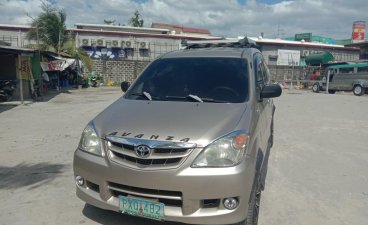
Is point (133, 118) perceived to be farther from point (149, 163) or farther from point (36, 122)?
point (36, 122)

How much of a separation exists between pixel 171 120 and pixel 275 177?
8.37 ft

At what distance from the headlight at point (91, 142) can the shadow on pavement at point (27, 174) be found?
67.0 inches

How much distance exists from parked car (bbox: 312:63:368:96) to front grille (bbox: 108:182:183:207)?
72.6 feet

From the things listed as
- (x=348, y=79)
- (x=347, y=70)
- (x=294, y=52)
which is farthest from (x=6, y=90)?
(x=294, y=52)

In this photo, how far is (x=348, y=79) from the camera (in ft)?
74.8

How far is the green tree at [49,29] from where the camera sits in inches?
945

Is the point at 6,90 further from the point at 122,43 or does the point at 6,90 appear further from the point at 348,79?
the point at 348,79

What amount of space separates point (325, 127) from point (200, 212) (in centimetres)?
760

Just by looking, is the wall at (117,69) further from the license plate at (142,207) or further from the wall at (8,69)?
the license plate at (142,207)

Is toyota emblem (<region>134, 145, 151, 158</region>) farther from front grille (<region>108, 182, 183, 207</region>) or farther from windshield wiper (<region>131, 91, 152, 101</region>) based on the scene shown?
windshield wiper (<region>131, 91, 152, 101</region>)

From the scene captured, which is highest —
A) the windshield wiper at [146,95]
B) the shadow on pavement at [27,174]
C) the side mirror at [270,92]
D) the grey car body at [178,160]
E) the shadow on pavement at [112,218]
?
the side mirror at [270,92]

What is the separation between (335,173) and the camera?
5.32m

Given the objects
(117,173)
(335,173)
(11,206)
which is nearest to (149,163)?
(117,173)

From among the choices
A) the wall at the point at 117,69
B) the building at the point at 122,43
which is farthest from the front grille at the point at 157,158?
A: the building at the point at 122,43
